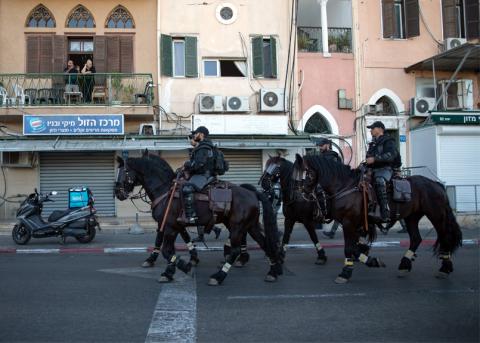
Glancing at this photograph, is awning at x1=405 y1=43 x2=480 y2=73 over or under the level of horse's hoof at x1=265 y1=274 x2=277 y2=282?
over

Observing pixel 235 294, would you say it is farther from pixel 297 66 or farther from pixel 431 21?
pixel 431 21

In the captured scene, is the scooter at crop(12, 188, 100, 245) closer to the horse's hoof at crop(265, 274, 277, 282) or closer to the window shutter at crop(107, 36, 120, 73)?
the horse's hoof at crop(265, 274, 277, 282)

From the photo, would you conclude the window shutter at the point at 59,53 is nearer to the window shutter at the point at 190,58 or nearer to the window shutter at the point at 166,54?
the window shutter at the point at 166,54

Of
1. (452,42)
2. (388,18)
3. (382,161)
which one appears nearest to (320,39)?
(388,18)

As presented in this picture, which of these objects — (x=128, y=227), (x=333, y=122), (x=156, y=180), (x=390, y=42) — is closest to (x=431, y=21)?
(x=390, y=42)

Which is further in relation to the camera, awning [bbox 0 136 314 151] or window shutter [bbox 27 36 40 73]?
window shutter [bbox 27 36 40 73]

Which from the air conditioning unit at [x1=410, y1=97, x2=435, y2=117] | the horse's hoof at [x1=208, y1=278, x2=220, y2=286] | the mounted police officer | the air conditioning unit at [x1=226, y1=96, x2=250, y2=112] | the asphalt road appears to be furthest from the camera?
the air conditioning unit at [x1=410, y1=97, x2=435, y2=117]

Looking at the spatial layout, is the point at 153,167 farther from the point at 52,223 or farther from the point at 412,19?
the point at 412,19

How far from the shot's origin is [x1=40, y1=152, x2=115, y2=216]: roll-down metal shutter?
1867cm

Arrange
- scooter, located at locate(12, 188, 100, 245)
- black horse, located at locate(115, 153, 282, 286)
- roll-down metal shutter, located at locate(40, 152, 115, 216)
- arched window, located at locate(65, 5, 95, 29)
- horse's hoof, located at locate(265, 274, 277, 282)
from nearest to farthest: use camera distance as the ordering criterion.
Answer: black horse, located at locate(115, 153, 282, 286) < horse's hoof, located at locate(265, 274, 277, 282) < scooter, located at locate(12, 188, 100, 245) < roll-down metal shutter, located at locate(40, 152, 115, 216) < arched window, located at locate(65, 5, 95, 29)

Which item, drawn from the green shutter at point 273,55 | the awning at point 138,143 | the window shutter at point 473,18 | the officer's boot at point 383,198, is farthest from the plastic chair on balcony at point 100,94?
the window shutter at point 473,18

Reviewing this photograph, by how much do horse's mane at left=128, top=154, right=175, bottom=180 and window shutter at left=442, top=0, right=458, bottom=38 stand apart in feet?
52.5

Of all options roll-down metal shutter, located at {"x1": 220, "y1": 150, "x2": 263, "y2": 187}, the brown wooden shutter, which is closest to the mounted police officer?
roll-down metal shutter, located at {"x1": 220, "y1": 150, "x2": 263, "y2": 187}

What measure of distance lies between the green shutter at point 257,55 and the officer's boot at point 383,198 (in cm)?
1202
